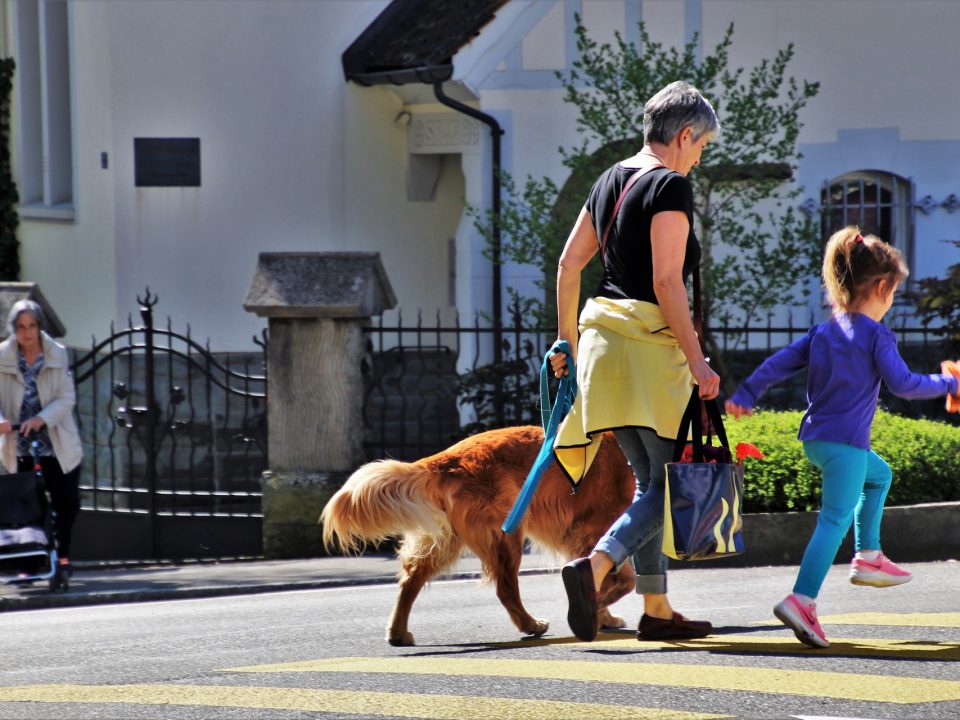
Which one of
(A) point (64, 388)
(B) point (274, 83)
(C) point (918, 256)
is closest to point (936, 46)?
(C) point (918, 256)

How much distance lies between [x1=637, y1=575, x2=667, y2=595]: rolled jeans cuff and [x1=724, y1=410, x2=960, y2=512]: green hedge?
11.2 ft

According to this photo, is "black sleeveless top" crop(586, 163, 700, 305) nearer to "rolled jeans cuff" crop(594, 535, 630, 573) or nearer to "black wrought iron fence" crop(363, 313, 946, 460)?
"rolled jeans cuff" crop(594, 535, 630, 573)

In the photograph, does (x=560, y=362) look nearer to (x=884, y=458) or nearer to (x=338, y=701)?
(x=338, y=701)

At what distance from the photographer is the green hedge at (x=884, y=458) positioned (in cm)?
→ 962

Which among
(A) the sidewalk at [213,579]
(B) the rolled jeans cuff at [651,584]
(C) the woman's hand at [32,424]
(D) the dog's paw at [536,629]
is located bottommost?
(A) the sidewalk at [213,579]

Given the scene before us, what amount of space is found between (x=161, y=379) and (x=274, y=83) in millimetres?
3317

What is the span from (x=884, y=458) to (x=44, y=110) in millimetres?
11979

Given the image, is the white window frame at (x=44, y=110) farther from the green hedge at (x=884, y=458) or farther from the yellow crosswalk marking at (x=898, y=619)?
the yellow crosswalk marking at (x=898, y=619)

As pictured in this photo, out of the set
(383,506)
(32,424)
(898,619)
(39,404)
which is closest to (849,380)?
(898,619)

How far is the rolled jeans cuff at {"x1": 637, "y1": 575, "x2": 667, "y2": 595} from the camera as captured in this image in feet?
20.4

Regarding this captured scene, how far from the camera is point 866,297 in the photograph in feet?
20.0

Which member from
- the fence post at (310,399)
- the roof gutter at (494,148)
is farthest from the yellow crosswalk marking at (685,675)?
the roof gutter at (494,148)

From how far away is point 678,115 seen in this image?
20.0ft

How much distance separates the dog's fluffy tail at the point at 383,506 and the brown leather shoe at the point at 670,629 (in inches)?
37.1
